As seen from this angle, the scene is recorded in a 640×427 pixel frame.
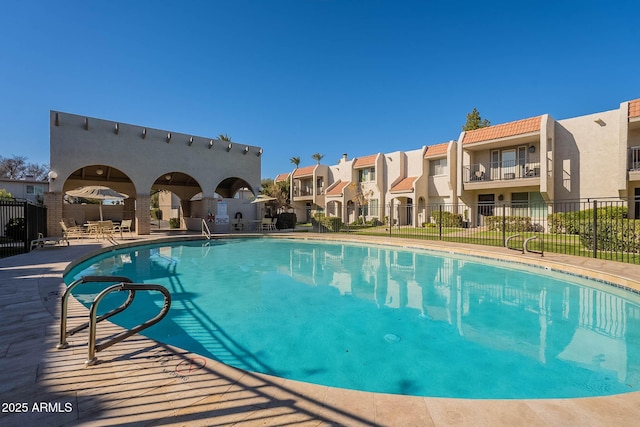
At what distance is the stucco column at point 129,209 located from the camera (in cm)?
2341

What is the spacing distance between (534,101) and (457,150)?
22.8ft

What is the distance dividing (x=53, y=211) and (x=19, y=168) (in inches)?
1548

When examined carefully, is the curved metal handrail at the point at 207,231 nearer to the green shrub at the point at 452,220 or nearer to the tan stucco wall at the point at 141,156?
the tan stucco wall at the point at 141,156

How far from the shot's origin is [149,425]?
2.07 meters

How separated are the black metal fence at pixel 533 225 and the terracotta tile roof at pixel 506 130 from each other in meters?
4.67

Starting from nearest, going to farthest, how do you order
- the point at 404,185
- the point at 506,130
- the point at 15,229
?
the point at 15,229
the point at 506,130
the point at 404,185

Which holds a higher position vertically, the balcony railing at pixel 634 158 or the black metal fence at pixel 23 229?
the balcony railing at pixel 634 158

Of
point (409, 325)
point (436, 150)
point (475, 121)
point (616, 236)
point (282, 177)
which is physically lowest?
point (409, 325)

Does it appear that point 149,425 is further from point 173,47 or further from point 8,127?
point 8,127

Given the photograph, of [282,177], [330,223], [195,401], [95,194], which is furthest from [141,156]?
[282,177]

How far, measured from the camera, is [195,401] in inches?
92.4

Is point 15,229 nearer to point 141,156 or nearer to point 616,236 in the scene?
point 141,156

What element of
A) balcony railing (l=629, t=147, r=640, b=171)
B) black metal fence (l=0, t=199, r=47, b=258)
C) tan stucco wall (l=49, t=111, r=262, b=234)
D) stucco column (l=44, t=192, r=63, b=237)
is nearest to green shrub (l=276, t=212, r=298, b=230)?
tan stucco wall (l=49, t=111, r=262, b=234)

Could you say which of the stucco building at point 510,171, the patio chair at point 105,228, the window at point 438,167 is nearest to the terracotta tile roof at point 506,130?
the stucco building at point 510,171
